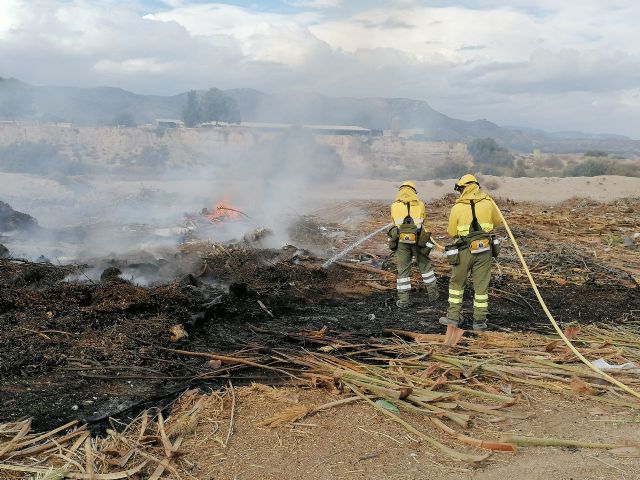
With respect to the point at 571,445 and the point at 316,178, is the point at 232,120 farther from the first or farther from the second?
the point at 571,445

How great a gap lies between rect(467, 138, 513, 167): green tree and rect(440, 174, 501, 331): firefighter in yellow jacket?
3844 centimetres

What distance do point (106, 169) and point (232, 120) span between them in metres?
7.92

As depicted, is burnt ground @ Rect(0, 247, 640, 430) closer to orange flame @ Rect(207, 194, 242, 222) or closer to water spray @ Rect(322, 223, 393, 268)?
water spray @ Rect(322, 223, 393, 268)

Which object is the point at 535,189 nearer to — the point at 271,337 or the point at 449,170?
the point at 449,170

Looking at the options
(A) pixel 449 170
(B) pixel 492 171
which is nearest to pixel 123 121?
(A) pixel 449 170

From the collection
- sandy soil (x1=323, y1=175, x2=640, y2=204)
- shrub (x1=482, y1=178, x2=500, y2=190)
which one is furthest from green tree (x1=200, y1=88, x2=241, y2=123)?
shrub (x1=482, y1=178, x2=500, y2=190)

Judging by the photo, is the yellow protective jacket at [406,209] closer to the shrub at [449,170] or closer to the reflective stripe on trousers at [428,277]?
the reflective stripe on trousers at [428,277]

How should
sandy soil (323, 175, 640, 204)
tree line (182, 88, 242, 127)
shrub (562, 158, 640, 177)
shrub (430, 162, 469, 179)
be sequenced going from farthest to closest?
shrub (430, 162, 469, 179) → tree line (182, 88, 242, 127) → shrub (562, 158, 640, 177) → sandy soil (323, 175, 640, 204)

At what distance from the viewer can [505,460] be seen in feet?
12.4

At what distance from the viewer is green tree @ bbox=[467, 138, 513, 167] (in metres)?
43.9

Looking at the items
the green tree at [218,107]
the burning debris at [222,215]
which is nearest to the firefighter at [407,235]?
the burning debris at [222,215]

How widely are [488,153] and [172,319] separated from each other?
4223cm

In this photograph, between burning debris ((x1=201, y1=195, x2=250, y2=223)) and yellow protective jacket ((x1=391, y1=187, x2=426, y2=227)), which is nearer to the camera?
yellow protective jacket ((x1=391, y1=187, x2=426, y2=227))

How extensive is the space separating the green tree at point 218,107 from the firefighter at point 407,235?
1019 inches
